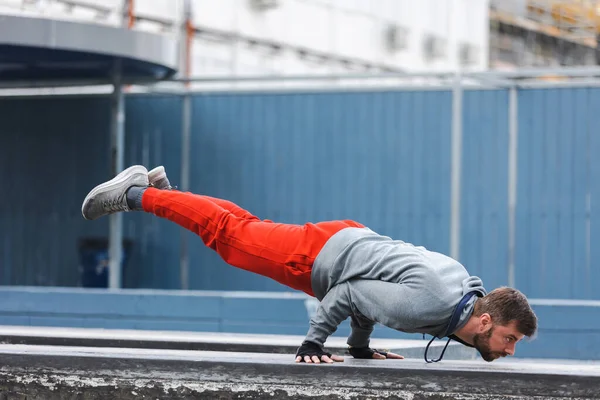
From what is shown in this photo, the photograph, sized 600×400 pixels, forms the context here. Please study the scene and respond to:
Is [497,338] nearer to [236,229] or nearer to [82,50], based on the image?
[236,229]

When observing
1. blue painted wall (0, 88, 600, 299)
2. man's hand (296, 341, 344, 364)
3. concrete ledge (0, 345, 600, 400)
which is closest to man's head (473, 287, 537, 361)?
concrete ledge (0, 345, 600, 400)

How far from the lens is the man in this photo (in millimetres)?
4703

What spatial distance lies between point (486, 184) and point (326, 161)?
2.05 meters

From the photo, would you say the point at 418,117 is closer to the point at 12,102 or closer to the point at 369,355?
the point at 12,102

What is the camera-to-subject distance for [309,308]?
10.3 m

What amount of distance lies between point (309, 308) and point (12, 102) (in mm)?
6508

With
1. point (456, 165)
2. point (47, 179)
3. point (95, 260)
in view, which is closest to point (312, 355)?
point (456, 165)

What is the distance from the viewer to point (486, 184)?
13.0 meters

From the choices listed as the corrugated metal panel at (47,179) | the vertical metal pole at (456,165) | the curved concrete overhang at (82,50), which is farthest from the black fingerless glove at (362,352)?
the corrugated metal panel at (47,179)

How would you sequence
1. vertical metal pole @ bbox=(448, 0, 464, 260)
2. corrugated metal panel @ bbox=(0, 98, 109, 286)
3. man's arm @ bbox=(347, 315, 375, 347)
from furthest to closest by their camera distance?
corrugated metal panel @ bbox=(0, 98, 109, 286) < vertical metal pole @ bbox=(448, 0, 464, 260) < man's arm @ bbox=(347, 315, 375, 347)

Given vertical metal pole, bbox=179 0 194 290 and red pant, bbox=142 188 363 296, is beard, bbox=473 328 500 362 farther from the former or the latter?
vertical metal pole, bbox=179 0 194 290

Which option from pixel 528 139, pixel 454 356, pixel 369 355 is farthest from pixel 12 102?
pixel 369 355

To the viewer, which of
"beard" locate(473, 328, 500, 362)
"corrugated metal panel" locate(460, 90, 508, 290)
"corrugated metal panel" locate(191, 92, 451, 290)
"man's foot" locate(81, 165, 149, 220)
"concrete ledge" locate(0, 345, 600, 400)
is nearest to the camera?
"concrete ledge" locate(0, 345, 600, 400)

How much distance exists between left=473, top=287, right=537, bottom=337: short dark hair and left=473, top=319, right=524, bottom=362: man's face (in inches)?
1.0
